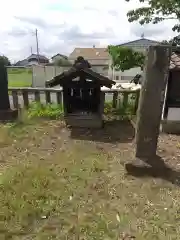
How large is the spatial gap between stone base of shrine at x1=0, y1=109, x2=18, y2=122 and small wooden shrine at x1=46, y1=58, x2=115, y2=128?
1.64m

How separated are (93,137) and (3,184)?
272 centimetres

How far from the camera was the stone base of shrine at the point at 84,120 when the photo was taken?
7.11 m

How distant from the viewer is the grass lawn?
335 cm

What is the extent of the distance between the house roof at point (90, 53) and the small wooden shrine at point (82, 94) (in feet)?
139

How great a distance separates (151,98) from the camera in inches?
→ 183

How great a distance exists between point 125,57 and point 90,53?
→ 44.9m

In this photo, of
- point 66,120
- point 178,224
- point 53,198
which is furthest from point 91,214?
point 66,120

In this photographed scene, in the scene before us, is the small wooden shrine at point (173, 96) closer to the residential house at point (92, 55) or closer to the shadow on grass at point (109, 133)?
the shadow on grass at point (109, 133)

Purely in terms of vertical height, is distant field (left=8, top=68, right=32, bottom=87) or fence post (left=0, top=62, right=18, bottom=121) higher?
fence post (left=0, top=62, right=18, bottom=121)

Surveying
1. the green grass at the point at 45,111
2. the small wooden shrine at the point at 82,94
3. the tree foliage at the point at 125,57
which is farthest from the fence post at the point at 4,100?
the tree foliage at the point at 125,57

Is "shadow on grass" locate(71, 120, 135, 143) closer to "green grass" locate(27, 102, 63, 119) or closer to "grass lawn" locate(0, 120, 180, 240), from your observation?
"grass lawn" locate(0, 120, 180, 240)

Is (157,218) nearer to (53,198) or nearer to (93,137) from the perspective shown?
(53,198)

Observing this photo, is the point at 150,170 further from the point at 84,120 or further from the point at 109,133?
the point at 84,120

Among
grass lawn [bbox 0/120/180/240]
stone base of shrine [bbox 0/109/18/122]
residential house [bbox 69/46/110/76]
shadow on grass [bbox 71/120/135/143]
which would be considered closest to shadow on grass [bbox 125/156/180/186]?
grass lawn [bbox 0/120/180/240]
